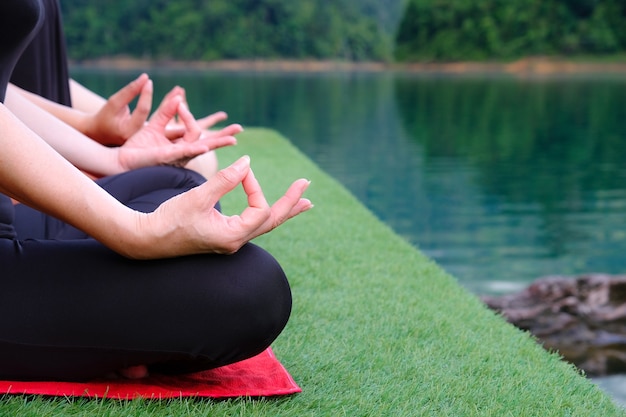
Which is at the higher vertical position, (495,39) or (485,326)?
(485,326)

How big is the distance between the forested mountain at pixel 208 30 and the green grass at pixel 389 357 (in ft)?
152

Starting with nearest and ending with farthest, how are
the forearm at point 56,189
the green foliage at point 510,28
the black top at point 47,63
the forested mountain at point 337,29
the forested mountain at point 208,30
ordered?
the forearm at point 56,189 → the black top at point 47,63 → the green foliage at point 510,28 → the forested mountain at point 337,29 → the forested mountain at point 208,30

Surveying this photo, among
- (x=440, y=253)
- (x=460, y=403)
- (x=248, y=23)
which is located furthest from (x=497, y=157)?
(x=248, y=23)

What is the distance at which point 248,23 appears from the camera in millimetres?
49500

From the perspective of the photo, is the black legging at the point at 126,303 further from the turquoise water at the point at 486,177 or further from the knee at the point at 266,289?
the turquoise water at the point at 486,177

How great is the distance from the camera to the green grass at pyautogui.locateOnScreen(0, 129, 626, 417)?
4.02 ft

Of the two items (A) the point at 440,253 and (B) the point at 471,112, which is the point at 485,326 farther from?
(B) the point at 471,112

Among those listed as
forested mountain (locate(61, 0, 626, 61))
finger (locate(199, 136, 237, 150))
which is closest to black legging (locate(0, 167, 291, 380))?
finger (locate(199, 136, 237, 150))

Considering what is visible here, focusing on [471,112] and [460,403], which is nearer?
[460,403]

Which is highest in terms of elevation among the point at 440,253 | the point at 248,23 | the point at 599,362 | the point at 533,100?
the point at 599,362

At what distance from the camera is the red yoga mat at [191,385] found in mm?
1151

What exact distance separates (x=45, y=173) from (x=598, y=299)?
2.31 metres

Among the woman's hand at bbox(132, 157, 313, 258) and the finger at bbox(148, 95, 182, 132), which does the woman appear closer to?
the woman's hand at bbox(132, 157, 313, 258)

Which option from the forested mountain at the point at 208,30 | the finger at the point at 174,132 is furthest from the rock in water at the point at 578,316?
the forested mountain at the point at 208,30
